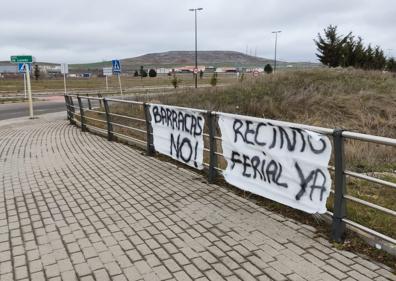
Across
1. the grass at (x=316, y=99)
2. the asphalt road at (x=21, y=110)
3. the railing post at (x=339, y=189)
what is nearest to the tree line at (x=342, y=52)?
the grass at (x=316, y=99)

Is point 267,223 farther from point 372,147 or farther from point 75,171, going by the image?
point 372,147

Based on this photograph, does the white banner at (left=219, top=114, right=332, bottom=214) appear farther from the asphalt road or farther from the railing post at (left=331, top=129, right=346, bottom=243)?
the asphalt road

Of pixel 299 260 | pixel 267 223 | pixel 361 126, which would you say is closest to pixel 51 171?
pixel 267 223

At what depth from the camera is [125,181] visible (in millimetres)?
6973

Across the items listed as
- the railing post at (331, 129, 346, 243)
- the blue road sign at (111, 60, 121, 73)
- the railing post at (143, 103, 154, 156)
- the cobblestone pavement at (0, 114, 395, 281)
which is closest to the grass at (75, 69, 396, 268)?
the blue road sign at (111, 60, 121, 73)

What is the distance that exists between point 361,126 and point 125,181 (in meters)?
13.7

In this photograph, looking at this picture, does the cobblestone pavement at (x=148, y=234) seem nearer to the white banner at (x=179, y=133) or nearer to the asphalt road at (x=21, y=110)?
the white banner at (x=179, y=133)

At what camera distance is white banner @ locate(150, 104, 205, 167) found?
697 cm

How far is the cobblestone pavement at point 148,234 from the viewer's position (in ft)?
12.5

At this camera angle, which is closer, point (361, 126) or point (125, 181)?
point (125, 181)

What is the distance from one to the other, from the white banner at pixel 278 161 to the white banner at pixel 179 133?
2.83ft

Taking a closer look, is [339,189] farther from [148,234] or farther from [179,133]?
[179,133]

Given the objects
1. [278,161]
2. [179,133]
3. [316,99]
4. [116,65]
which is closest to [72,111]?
[116,65]

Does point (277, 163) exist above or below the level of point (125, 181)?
above
